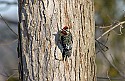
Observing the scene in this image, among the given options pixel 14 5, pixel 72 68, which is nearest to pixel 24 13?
pixel 72 68

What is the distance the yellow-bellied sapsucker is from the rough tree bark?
0.02 meters

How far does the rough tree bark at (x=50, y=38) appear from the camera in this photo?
5.84 ft

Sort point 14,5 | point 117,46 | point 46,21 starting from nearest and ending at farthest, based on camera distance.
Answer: point 46,21
point 14,5
point 117,46

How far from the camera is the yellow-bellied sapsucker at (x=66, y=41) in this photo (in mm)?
1769

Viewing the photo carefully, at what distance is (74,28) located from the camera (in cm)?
181

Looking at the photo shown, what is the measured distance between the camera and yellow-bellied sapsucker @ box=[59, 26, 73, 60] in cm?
177

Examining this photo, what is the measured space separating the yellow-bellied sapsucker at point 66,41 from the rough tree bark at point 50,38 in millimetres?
23

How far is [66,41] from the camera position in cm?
178

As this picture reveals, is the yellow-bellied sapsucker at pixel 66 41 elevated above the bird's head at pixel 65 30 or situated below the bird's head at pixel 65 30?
below

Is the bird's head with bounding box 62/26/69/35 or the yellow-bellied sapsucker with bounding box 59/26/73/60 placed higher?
the bird's head with bounding box 62/26/69/35

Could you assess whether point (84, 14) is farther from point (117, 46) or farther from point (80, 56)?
point (117, 46)

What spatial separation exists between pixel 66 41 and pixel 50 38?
3.3 inches

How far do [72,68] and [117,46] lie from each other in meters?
4.03

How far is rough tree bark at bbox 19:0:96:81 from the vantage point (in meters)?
1.78
